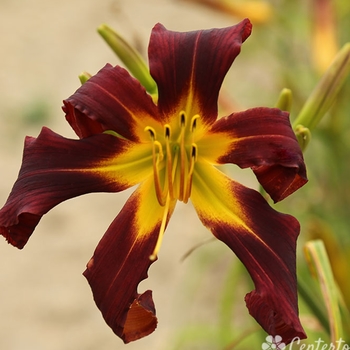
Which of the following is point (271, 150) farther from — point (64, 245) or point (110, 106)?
point (64, 245)

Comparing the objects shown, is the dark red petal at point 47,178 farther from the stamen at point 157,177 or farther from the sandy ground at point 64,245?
the sandy ground at point 64,245

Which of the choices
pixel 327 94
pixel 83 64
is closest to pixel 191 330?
pixel 327 94

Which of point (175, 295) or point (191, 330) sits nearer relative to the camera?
point (191, 330)

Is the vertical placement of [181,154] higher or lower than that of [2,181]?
lower

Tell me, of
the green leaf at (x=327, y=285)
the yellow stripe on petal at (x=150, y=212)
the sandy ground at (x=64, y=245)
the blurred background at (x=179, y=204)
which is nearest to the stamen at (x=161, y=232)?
the yellow stripe on petal at (x=150, y=212)

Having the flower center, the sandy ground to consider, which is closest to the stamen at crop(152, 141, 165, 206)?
the flower center

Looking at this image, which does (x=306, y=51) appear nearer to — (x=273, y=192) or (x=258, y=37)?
(x=258, y=37)
